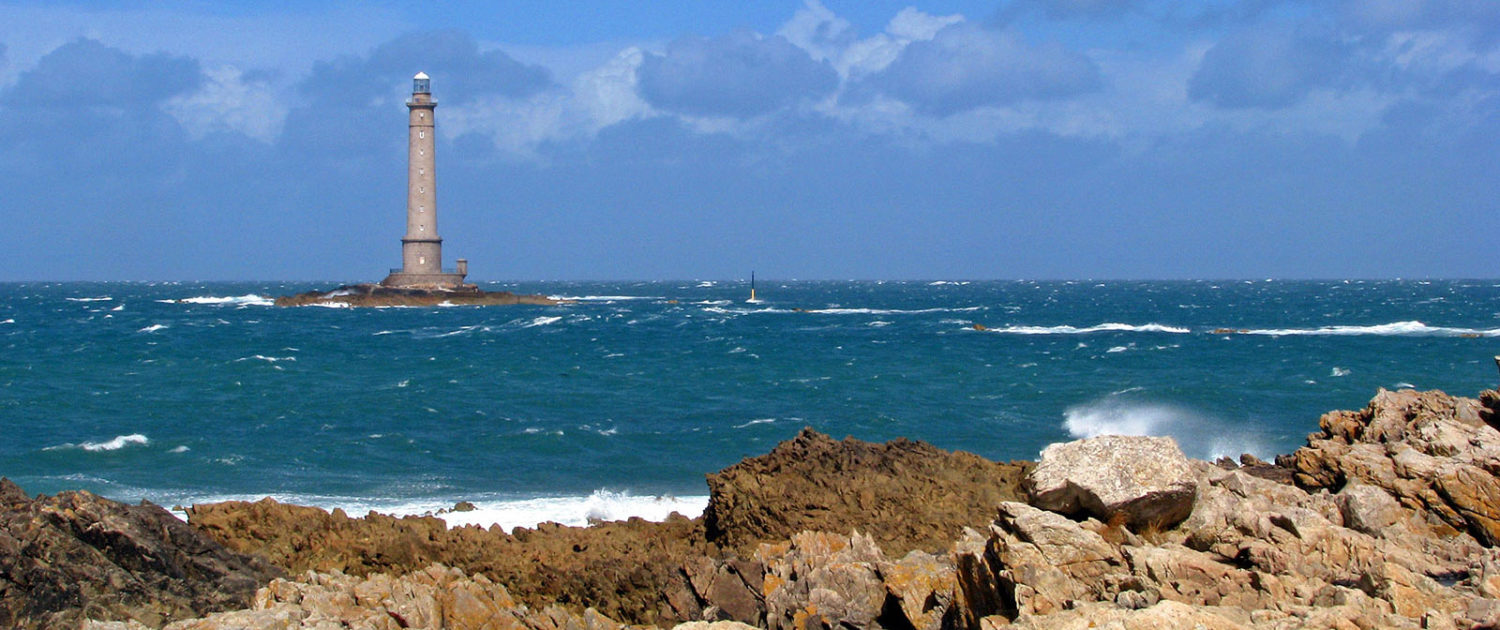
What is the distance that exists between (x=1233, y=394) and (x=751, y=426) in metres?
14.9

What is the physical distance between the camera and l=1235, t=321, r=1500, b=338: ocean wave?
61.7 m

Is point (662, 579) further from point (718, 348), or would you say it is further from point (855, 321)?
point (855, 321)

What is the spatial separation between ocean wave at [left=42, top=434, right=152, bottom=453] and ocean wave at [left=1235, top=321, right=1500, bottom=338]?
2033 inches

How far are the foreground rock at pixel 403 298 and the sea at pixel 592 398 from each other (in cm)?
1924

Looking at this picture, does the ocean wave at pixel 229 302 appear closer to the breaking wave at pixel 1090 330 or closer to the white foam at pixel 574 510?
the breaking wave at pixel 1090 330

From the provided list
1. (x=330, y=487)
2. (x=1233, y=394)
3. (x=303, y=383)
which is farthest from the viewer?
(x=303, y=383)

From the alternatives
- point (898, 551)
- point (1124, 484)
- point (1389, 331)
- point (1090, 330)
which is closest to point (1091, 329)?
point (1090, 330)

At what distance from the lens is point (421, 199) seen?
83125 millimetres

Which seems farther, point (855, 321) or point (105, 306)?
point (105, 306)

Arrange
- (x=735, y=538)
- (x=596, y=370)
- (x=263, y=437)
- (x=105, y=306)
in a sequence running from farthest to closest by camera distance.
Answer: (x=105, y=306), (x=596, y=370), (x=263, y=437), (x=735, y=538)

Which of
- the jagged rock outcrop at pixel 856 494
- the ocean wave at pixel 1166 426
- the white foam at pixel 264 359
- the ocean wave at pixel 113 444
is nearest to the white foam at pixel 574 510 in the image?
the jagged rock outcrop at pixel 856 494

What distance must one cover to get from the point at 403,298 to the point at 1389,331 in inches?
2408

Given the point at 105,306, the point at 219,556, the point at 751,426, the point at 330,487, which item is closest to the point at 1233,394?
the point at 751,426

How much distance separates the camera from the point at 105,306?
103m
